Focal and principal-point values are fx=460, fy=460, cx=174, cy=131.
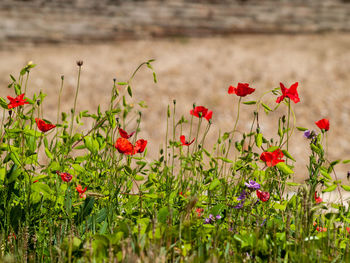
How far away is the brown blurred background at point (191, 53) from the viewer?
25.8 ft

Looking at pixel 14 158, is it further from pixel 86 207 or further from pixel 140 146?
pixel 140 146

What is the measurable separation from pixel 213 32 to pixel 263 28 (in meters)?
1.22

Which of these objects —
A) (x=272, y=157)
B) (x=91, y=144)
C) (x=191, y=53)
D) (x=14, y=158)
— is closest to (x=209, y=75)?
(x=191, y=53)

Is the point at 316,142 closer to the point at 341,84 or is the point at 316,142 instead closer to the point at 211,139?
the point at 211,139

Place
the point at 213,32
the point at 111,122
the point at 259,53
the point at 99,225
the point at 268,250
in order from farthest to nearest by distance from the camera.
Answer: the point at 213,32, the point at 259,53, the point at 111,122, the point at 99,225, the point at 268,250

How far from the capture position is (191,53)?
9398 millimetres

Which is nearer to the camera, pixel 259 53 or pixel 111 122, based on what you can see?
pixel 111 122

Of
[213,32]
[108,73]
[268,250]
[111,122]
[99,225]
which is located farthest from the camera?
[213,32]

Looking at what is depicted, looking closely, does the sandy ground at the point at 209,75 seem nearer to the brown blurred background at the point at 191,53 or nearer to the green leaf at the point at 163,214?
the brown blurred background at the point at 191,53

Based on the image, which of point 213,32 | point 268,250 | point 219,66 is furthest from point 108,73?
point 268,250

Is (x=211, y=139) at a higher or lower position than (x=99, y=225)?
lower

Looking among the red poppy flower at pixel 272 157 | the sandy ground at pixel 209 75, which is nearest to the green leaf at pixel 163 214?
the red poppy flower at pixel 272 157

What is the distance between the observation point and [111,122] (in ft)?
7.61

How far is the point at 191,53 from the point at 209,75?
920mm
